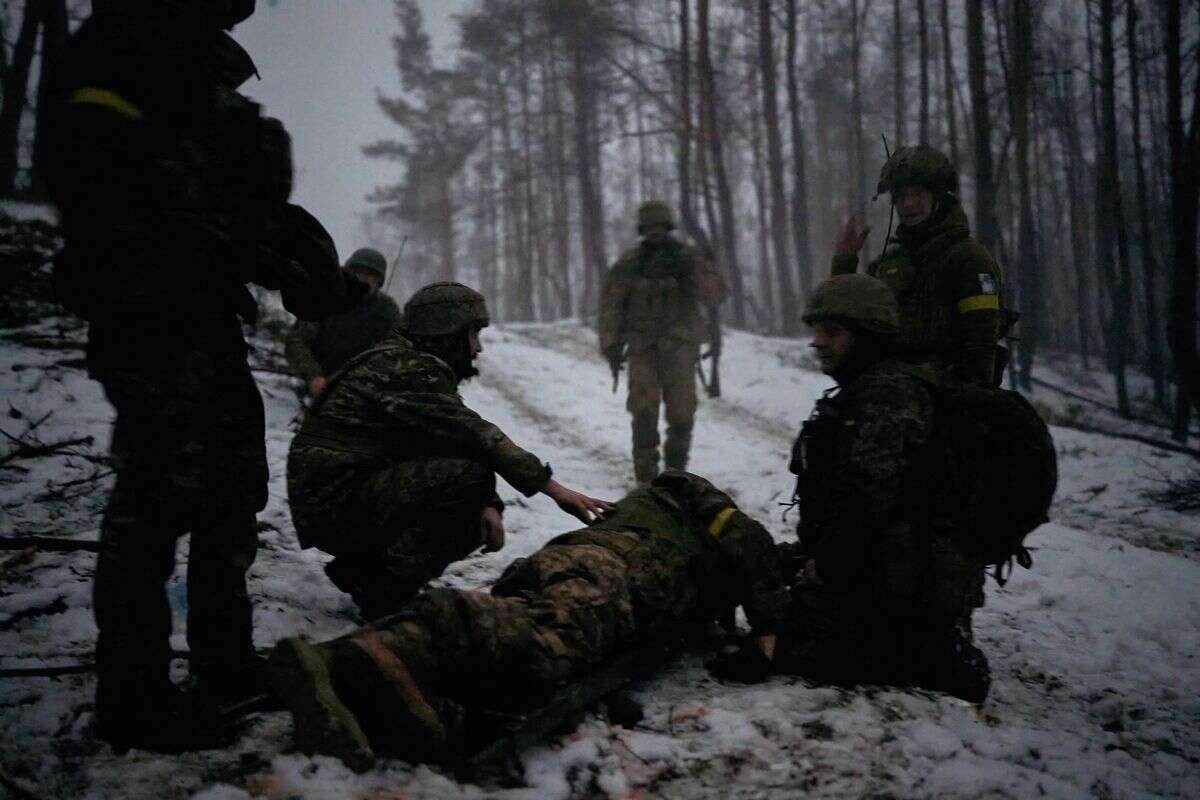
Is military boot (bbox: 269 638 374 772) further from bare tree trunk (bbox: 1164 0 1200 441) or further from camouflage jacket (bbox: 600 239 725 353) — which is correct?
bare tree trunk (bbox: 1164 0 1200 441)

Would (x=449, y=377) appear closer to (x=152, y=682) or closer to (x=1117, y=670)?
(x=152, y=682)

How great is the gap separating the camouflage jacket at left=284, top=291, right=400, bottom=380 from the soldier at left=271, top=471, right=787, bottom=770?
140 inches

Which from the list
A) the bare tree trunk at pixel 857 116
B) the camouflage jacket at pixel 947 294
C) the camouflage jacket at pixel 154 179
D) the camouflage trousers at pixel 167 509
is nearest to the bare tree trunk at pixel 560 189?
the bare tree trunk at pixel 857 116

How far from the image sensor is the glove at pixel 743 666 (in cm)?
304

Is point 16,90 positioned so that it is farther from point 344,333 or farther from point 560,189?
point 560,189

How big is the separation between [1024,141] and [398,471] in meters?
14.1

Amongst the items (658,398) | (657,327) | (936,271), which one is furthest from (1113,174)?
(936,271)

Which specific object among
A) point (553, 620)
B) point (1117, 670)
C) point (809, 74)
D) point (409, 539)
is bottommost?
point (1117, 670)

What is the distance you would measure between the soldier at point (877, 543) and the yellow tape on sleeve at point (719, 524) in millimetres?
370

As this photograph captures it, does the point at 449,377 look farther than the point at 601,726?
Yes

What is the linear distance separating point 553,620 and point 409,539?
0.84m

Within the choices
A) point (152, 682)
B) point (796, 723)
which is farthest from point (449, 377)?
point (796, 723)

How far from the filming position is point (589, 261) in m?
26.9

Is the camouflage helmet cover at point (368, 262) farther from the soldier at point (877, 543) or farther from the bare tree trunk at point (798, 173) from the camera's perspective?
the bare tree trunk at point (798, 173)
